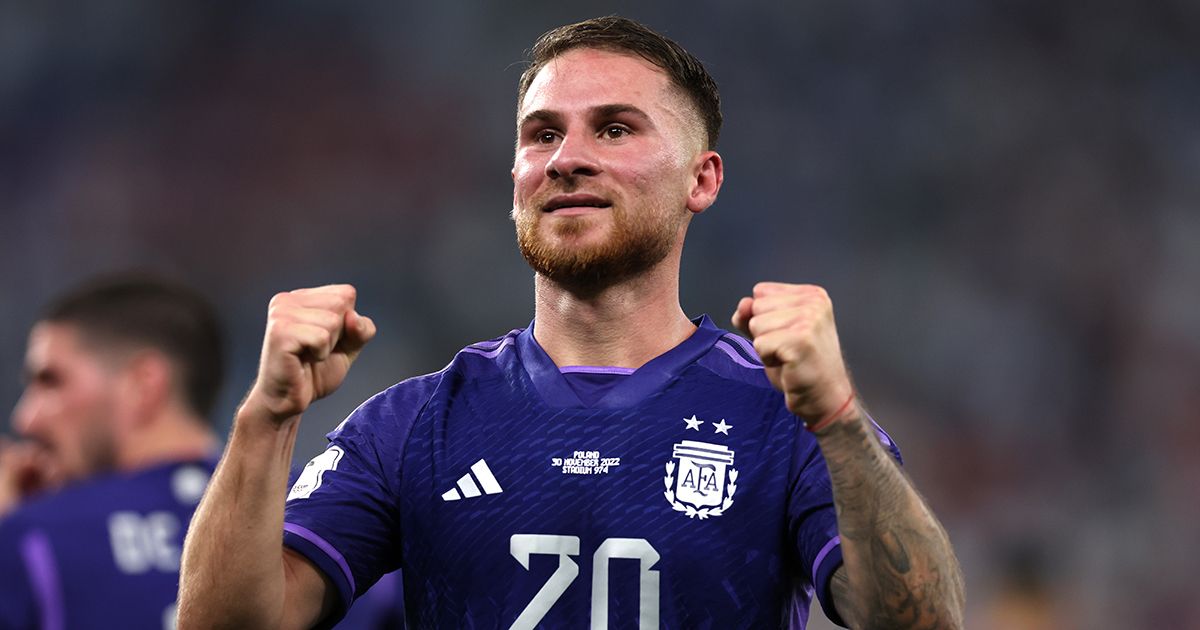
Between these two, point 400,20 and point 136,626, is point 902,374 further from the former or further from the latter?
point 136,626

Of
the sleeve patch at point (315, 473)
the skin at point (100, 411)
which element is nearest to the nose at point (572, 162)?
the sleeve patch at point (315, 473)

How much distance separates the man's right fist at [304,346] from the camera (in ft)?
8.08

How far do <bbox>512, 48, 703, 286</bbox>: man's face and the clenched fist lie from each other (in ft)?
1.95

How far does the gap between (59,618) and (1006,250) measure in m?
8.49

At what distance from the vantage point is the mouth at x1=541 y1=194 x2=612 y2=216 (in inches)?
117

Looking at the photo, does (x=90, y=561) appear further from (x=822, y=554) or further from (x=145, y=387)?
(x=822, y=554)

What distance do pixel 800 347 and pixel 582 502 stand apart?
66 cm

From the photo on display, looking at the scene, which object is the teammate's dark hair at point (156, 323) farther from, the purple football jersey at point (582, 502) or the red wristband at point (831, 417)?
the red wristband at point (831, 417)

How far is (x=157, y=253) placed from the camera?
11445mm

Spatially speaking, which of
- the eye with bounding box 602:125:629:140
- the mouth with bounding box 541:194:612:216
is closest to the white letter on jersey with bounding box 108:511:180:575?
the mouth with bounding box 541:194:612:216

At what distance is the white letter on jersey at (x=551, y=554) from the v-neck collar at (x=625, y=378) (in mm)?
310

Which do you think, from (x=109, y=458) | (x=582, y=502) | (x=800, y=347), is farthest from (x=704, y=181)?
(x=109, y=458)

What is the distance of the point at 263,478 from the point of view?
2523 millimetres

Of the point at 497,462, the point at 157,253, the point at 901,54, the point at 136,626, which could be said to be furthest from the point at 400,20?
the point at 497,462
